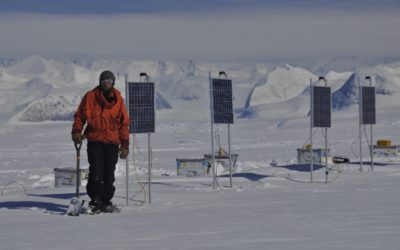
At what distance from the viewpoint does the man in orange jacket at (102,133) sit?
828cm

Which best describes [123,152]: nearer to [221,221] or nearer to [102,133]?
[102,133]

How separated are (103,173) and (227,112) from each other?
5.23 meters

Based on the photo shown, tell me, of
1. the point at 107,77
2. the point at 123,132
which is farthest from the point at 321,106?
the point at 107,77

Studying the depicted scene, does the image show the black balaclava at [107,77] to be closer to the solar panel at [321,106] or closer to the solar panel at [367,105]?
the solar panel at [321,106]

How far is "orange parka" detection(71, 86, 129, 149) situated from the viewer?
8.27 meters

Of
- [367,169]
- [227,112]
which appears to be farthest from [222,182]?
[367,169]

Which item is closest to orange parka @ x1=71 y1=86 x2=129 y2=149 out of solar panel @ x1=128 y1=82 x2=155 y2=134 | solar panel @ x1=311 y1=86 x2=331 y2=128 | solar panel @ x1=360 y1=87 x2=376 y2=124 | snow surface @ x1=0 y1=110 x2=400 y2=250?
snow surface @ x1=0 y1=110 x2=400 y2=250

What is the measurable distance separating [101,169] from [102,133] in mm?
416

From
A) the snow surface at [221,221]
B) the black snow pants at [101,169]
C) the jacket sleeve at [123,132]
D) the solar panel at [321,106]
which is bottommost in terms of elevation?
the snow surface at [221,221]

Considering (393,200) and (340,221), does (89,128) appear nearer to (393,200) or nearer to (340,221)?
(340,221)

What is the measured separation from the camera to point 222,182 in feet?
46.9

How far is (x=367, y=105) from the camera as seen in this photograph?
1736cm

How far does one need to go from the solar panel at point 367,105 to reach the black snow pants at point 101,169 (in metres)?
9.90

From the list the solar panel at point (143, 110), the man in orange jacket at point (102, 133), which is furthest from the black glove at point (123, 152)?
the solar panel at point (143, 110)
